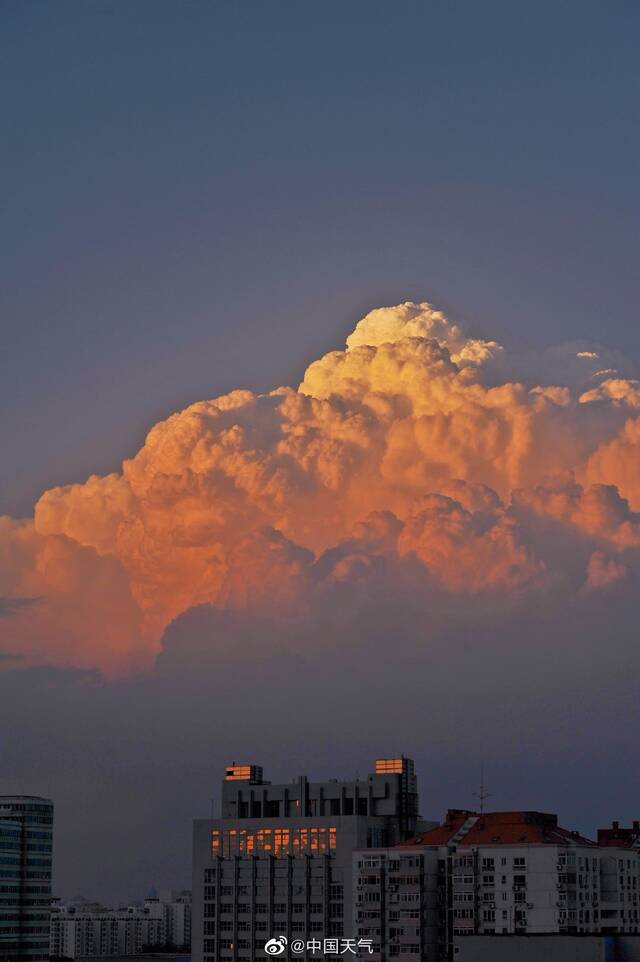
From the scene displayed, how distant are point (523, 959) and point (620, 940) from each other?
8.73 m

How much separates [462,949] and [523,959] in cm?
971

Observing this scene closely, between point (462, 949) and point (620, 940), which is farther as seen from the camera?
point (462, 949)

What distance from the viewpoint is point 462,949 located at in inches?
Result: 6358

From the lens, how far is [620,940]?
15150 centimetres

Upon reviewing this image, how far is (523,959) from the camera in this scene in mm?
153125

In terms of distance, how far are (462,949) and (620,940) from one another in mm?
16796
